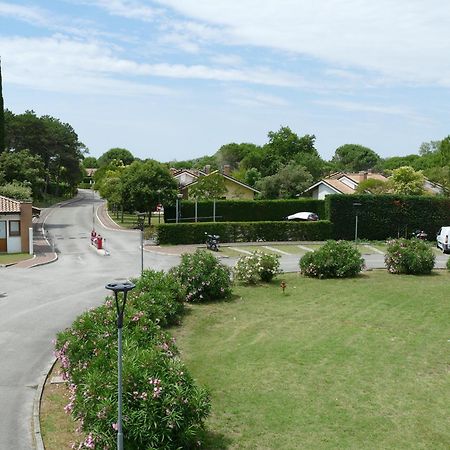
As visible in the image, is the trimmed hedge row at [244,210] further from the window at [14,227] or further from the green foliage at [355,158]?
the green foliage at [355,158]

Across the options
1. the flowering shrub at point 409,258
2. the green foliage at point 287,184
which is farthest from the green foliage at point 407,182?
the flowering shrub at point 409,258

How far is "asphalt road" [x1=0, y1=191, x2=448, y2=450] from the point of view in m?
13.0

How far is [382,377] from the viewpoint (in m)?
14.6

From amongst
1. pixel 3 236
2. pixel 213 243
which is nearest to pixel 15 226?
pixel 3 236

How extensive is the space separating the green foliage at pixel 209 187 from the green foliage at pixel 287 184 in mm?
9814

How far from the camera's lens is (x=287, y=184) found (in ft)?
203

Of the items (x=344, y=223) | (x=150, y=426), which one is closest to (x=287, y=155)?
(x=344, y=223)

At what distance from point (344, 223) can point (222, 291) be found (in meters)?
22.3

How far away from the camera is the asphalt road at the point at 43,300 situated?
12969 mm

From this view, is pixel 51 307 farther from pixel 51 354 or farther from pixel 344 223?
pixel 344 223

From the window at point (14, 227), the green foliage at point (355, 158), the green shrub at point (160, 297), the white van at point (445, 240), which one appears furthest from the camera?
the green foliage at point (355, 158)

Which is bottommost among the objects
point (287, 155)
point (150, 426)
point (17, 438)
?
point (17, 438)

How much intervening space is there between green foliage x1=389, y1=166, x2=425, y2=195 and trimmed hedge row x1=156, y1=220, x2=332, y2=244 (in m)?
13.0

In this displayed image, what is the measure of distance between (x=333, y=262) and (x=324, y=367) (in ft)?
46.4
